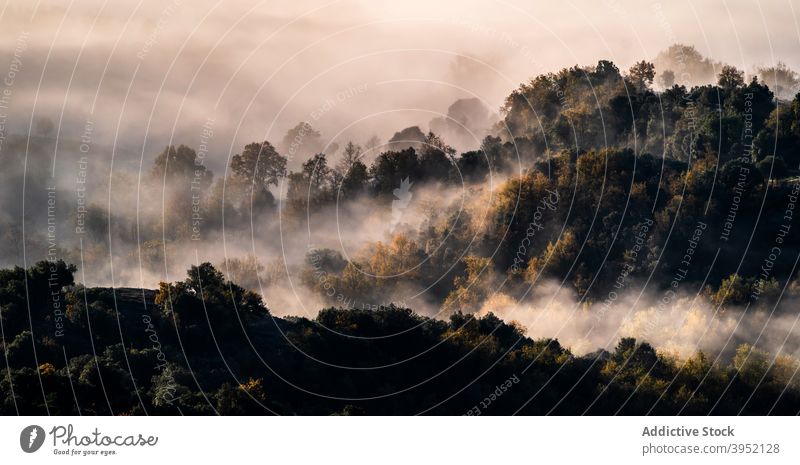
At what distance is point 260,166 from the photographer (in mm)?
183125

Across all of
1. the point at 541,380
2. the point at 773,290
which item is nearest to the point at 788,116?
the point at 773,290

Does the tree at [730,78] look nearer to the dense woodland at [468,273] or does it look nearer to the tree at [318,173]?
the dense woodland at [468,273]

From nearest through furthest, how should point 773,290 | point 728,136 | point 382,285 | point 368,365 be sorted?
point 368,365
point 773,290
point 382,285
point 728,136

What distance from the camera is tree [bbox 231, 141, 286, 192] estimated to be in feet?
598

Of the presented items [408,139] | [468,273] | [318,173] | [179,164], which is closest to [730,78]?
[408,139]


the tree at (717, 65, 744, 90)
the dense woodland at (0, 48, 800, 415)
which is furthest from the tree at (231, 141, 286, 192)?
the tree at (717, 65, 744, 90)

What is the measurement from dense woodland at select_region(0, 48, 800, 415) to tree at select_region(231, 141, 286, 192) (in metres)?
0.22

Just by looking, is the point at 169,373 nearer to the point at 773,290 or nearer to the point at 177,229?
the point at 773,290

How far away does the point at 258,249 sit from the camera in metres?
174

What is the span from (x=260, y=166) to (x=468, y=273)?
32.6 metres

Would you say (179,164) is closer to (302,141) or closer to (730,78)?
(302,141)

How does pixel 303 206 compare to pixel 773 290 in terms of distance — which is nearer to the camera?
pixel 773 290

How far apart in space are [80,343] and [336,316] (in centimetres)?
2186

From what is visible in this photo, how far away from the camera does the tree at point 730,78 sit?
19212cm
